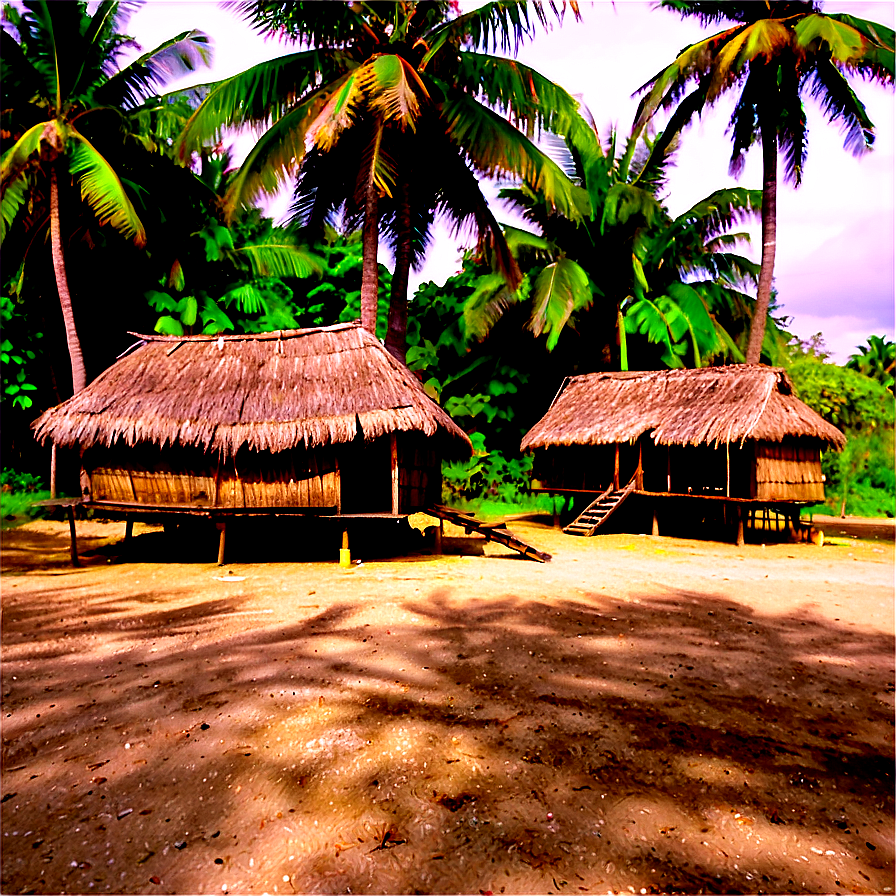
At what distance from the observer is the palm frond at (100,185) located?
12.2m

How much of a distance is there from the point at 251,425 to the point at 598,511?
7.82m

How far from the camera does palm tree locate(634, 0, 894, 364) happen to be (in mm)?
12812

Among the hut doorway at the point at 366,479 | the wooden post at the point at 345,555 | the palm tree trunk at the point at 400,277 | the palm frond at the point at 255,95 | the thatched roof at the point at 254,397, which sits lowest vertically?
the wooden post at the point at 345,555

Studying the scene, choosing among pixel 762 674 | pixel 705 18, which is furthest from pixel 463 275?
pixel 762 674

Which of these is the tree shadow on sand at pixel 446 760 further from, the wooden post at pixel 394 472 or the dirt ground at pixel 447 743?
the wooden post at pixel 394 472

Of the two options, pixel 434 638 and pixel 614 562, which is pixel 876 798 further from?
pixel 614 562

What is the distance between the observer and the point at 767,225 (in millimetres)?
14367

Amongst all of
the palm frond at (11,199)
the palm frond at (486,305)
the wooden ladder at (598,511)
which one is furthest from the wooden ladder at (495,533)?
the palm frond at (11,199)

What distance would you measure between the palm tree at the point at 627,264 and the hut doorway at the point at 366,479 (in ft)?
21.1

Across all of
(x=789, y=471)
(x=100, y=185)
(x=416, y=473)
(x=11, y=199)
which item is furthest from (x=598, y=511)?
(x=11, y=199)

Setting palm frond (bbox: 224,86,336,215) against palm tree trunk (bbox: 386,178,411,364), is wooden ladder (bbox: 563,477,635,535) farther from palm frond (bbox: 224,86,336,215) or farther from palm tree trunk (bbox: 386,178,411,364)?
palm frond (bbox: 224,86,336,215)

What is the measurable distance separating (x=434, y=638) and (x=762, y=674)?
8.45 feet

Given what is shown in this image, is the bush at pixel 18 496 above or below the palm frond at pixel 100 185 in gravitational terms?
below

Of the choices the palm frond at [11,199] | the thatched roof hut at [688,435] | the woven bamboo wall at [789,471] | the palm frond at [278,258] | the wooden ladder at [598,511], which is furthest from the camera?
the palm frond at [278,258]
